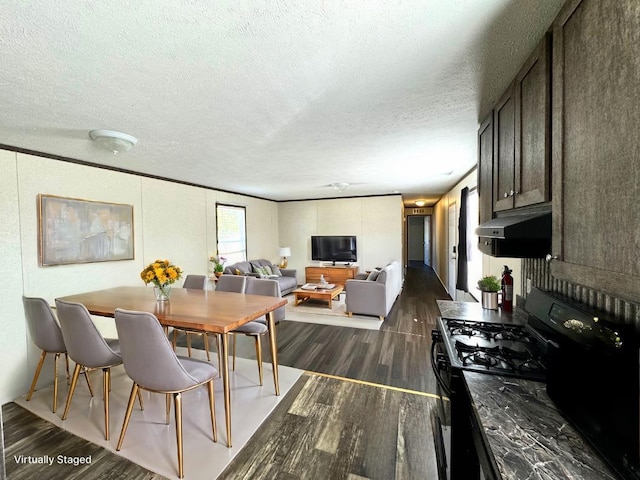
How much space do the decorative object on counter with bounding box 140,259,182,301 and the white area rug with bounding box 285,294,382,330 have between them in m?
2.42

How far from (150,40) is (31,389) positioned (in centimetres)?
325

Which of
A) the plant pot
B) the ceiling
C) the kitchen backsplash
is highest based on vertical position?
the ceiling

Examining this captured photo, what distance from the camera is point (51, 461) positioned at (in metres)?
1.75

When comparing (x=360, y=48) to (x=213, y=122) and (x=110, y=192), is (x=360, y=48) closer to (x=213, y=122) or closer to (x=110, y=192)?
(x=213, y=122)

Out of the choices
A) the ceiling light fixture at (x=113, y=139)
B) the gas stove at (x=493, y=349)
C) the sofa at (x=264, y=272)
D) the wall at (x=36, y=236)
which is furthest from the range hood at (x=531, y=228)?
the sofa at (x=264, y=272)

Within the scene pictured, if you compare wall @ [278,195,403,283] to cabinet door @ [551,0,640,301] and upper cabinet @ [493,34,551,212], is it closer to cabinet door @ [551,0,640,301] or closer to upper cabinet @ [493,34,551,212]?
upper cabinet @ [493,34,551,212]

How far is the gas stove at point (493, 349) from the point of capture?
3.84 feet

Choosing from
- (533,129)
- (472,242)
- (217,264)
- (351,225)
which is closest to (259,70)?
(533,129)

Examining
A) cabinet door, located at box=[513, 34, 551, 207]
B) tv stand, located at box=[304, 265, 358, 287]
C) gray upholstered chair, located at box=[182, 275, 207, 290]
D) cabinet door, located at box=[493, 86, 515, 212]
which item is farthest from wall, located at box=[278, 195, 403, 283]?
cabinet door, located at box=[513, 34, 551, 207]

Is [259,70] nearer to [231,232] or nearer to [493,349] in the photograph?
[493,349]

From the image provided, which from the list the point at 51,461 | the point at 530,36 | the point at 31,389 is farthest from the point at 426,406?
the point at 31,389

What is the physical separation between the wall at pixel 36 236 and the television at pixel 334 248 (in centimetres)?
309

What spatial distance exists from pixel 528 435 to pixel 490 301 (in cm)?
142

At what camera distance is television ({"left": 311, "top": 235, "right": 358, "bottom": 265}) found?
22.8ft
